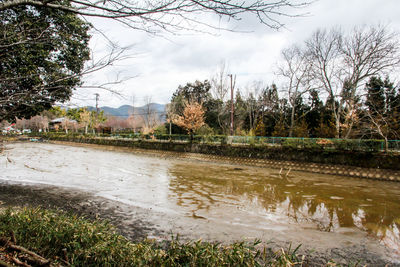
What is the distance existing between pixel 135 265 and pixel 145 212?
4.24m

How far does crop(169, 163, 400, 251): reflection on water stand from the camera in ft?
22.8

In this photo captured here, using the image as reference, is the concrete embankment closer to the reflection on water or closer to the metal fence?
the metal fence

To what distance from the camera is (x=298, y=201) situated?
9.26 m

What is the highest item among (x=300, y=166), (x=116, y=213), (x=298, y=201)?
(x=116, y=213)

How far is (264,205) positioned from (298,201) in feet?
5.50

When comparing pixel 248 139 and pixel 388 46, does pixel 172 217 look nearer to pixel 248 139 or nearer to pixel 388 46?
pixel 248 139

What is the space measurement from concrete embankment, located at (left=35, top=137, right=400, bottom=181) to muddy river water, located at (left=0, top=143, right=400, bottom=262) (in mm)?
1241

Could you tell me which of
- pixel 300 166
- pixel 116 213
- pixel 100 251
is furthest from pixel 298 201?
pixel 300 166

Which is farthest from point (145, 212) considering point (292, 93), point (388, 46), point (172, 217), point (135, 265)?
point (292, 93)

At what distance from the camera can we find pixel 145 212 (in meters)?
6.93

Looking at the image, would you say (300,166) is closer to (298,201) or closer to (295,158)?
(295,158)

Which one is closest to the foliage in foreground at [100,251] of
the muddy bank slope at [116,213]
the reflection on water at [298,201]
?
the muddy bank slope at [116,213]

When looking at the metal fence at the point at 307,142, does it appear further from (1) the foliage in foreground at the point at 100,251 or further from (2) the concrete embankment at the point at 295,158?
(1) the foliage in foreground at the point at 100,251

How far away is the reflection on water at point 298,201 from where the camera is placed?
696 cm
